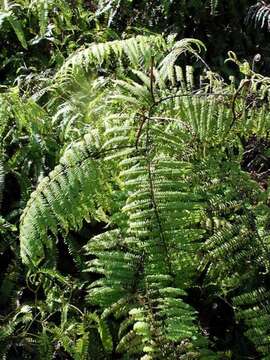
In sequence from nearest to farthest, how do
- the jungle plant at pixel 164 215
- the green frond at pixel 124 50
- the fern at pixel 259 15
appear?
the jungle plant at pixel 164 215, the green frond at pixel 124 50, the fern at pixel 259 15

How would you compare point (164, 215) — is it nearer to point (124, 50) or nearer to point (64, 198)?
point (64, 198)

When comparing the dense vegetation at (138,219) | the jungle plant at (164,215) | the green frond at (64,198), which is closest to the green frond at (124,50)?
the dense vegetation at (138,219)

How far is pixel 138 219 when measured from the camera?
1920mm

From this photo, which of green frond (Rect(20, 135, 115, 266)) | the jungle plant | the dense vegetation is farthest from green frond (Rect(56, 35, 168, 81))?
green frond (Rect(20, 135, 115, 266))

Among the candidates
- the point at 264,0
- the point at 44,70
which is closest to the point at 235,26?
the point at 264,0

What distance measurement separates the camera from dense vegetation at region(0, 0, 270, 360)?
1.89m

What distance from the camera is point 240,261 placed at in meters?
1.93

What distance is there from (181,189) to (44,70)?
154cm

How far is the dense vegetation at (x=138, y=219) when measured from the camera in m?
1.89

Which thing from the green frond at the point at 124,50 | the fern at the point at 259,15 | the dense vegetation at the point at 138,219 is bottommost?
the dense vegetation at the point at 138,219

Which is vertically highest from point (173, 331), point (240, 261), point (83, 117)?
point (83, 117)

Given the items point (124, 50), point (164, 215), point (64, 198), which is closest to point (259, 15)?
point (124, 50)

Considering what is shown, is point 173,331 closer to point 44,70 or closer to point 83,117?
point 83,117

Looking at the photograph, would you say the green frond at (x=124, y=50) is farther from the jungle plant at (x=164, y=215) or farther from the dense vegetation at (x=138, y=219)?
the jungle plant at (x=164, y=215)
